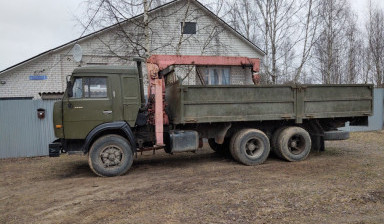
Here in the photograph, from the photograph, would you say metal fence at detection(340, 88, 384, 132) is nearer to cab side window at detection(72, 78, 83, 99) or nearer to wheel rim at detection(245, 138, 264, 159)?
wheel rim at detection(245, 138, 264, 159)

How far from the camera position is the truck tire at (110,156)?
697cm

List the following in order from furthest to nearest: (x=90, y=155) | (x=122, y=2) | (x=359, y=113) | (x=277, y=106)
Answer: (x=122, y=2)
(x=359, y=113)
(x=277, y=106)
(x=90, y=155)

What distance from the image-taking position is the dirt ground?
4.44 metres

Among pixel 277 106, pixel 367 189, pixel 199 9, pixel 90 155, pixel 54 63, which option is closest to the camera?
pixel 367 189

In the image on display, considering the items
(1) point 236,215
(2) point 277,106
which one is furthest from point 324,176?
(1) point 236,215

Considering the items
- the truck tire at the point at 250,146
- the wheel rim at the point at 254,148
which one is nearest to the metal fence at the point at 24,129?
the truck tire at the point at 250,146

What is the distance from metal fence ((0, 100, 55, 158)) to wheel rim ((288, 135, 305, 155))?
8.14 m

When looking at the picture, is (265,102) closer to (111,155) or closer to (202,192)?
(202,192)

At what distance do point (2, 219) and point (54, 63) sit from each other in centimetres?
1130

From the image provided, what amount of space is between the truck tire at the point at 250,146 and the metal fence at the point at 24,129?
22.3 feet

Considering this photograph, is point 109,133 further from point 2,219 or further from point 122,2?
point 122,2

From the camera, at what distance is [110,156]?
707 centimetres

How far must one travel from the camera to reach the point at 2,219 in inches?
182

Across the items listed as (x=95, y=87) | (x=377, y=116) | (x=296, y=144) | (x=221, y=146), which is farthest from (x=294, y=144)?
(x=377, y=116)
